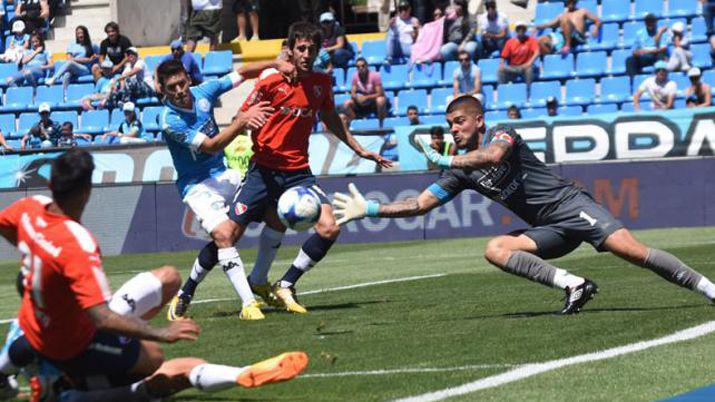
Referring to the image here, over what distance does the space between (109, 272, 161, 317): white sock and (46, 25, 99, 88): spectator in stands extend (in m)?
23.6

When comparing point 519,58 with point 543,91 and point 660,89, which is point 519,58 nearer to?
point 543,91

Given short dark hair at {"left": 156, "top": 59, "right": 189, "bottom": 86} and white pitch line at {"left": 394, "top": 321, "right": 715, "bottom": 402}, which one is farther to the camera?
short dark hair at {"left": 156, "top": 59, "right": 189, "bottom": 86}

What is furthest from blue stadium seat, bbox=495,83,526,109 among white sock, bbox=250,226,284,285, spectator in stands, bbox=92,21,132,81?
white sock, bbox=250,226,284,285

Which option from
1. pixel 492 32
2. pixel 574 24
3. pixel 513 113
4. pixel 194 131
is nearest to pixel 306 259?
pixel 194 131

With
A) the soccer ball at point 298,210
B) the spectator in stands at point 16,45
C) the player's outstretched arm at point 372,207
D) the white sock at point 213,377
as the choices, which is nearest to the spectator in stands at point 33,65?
the spectator in stands at point 16,45

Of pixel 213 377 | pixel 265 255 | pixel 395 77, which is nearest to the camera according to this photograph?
pixel 213 377

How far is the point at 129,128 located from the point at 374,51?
16.8ft

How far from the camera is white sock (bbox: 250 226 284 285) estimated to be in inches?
472

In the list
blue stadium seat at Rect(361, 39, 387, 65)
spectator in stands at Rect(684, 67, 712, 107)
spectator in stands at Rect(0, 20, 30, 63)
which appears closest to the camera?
spectator in stands at Rect(684, 67, 712, 107)

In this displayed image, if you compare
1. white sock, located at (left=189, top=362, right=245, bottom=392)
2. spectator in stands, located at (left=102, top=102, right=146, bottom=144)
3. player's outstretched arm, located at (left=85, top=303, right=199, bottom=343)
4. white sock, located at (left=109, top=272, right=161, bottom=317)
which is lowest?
spectator in stands, located at (left=102, top=102, right=146, bottom=144)

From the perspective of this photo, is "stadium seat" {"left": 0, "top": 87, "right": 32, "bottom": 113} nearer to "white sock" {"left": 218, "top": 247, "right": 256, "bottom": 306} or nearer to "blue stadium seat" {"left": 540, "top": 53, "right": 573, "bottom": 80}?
"blue stadium seat" {"left": 540, "top": 53, "right": 573, "bottom": 80}

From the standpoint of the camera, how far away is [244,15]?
3053cm

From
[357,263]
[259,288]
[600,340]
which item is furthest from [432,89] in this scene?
[600,340]

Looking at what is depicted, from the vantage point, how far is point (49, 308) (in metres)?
6.20
